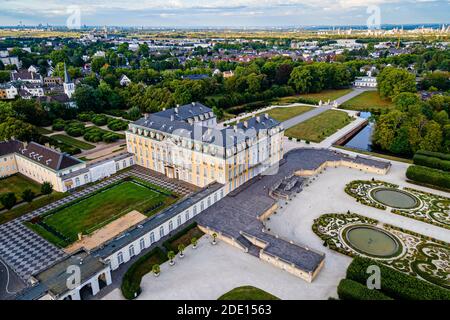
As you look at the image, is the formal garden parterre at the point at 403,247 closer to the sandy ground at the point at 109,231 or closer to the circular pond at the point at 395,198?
the circular pond at the point at 395,198

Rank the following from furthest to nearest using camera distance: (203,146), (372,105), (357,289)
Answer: (372,105), (203,146), (357,289)

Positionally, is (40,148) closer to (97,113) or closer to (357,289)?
(97,113)

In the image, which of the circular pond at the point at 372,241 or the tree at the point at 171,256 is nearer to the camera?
the tree at the point at 171,256

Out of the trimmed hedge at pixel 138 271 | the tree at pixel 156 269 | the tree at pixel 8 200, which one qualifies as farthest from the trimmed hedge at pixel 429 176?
the tree at pixel 8 200

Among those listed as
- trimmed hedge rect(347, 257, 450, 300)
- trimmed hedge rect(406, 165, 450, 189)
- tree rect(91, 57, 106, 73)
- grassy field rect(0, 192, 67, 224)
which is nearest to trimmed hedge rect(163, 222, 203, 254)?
trimmed hedge rect(347, 257, 450, 300)

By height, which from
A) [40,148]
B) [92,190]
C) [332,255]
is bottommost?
[332,255]

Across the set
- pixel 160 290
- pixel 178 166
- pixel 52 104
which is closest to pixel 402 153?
pixel 178 166

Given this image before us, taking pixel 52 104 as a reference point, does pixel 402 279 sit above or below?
below
